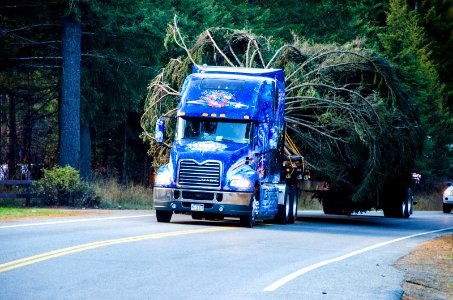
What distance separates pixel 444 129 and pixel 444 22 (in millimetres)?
26275

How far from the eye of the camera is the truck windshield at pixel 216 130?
2461 cm

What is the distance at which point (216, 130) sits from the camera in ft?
81.0

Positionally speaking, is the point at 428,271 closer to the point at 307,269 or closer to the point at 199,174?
the point at 307,269

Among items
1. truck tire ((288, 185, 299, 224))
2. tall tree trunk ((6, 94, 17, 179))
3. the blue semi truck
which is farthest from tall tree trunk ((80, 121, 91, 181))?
the blue semi truck

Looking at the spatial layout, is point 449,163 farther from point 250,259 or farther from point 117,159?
point 250,259

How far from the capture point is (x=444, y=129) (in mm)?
67750

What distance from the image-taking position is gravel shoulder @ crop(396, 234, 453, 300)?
44.3ft

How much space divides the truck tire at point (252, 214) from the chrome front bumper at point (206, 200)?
0.90 ft

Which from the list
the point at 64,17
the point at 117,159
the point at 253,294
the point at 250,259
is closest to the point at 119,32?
the point at 64,17

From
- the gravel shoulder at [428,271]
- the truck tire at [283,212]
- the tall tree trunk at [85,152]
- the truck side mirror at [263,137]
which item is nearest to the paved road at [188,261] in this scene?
the gravel shoulder at [428,271]

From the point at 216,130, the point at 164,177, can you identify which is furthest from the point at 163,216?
the point at 216,130

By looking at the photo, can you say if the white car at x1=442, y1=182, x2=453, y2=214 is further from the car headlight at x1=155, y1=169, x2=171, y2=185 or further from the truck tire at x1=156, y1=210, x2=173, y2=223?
the car headlight at x1=155, y1=169, x2=171, y2=185

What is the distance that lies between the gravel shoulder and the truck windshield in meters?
5.39

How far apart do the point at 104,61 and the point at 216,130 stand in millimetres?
17393
